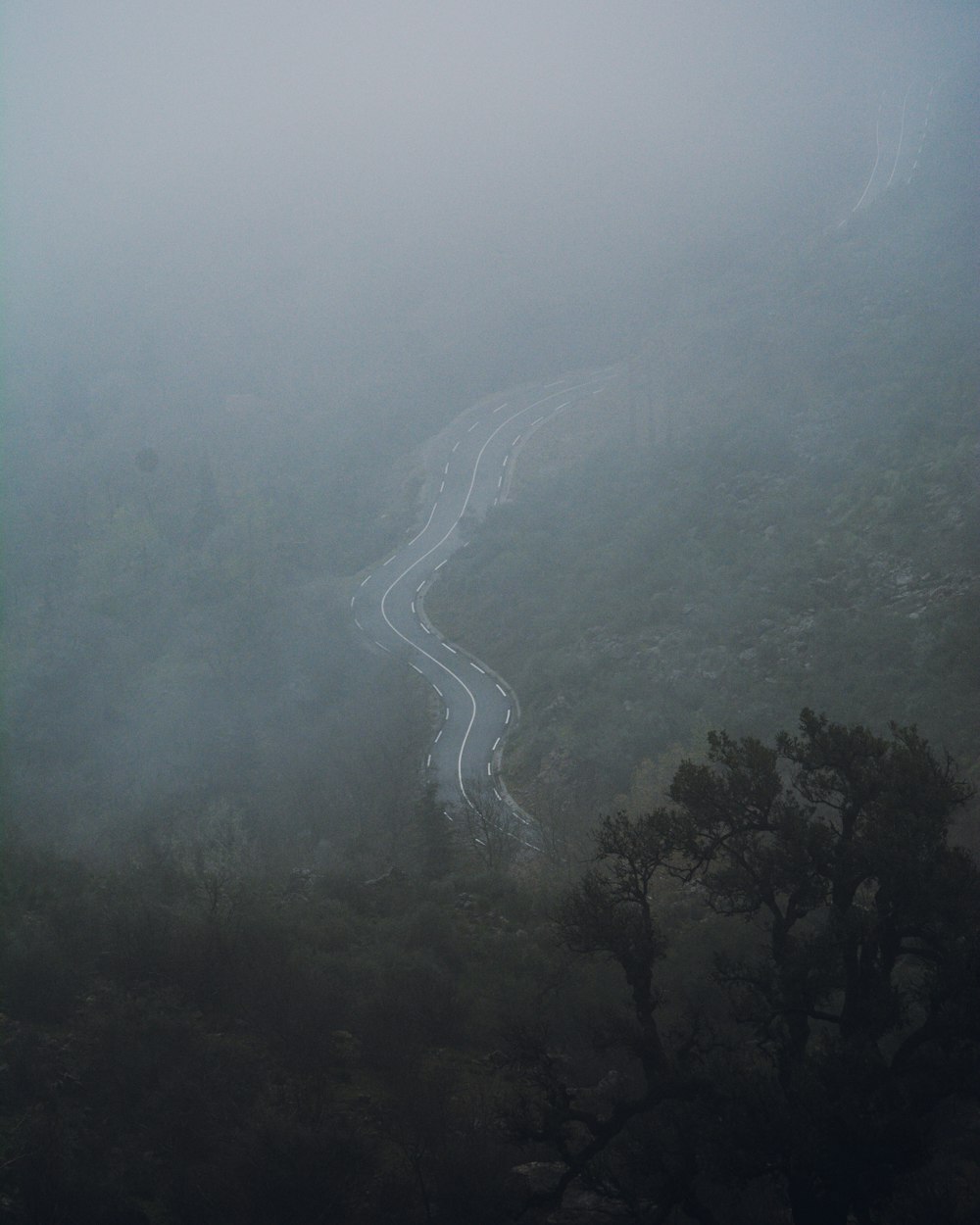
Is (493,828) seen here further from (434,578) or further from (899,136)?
(899,136)

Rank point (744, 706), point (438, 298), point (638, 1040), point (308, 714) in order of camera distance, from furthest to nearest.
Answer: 1. point (438, 298)
2. point (308, 714)
3. point (744, 706)
4. point (638, 1040)

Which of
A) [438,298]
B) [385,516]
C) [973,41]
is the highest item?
[973,41]

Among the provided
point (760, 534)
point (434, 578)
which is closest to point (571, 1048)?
point (760, 534)

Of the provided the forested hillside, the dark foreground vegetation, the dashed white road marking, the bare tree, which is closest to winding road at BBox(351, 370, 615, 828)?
the dashed white road marking

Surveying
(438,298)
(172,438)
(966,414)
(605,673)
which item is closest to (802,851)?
(605,673)

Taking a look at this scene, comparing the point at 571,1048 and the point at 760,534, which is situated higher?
the point at 760,534

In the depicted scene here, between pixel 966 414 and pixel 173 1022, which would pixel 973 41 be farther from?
pixel 173 1022
